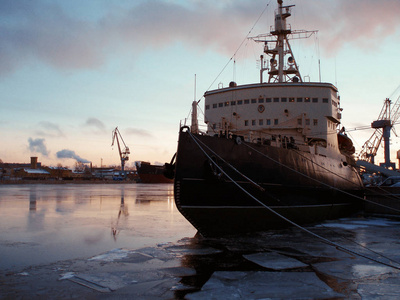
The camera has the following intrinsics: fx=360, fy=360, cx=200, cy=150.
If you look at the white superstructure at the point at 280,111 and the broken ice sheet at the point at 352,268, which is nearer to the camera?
the broken ice sheet at the point at 352,268

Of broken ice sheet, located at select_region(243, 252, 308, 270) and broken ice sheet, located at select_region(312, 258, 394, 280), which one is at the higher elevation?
broken ice sheet, located at select_region(243, 252, 308, 270)

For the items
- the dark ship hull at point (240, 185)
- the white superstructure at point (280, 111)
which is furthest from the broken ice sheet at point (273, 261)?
the white superstructure at point (280, 111)

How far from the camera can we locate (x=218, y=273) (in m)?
8.34

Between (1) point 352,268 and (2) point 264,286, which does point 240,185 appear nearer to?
(1) point 352,268

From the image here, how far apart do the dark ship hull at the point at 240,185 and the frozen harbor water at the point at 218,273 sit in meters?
1.29

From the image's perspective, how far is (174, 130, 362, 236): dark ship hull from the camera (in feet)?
42.4

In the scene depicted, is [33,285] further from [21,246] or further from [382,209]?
Result: [382,209]

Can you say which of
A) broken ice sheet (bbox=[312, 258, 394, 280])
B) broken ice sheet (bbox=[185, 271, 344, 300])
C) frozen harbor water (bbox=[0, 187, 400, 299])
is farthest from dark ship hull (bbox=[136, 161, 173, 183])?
broken ice sheet (bbox=[185, 271, 344, 300])

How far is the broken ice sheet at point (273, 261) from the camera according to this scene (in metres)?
9.05

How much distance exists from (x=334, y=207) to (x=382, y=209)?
5.18 meters

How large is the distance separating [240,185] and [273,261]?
4586 millimetres

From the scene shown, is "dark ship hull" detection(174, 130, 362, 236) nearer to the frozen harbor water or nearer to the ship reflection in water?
the frozen harbor water

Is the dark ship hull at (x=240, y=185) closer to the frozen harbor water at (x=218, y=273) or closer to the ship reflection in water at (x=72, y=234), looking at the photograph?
the frozen harbor water at (x=218, y=273)

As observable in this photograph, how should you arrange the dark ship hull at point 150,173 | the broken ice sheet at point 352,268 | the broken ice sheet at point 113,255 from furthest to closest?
the dark ship hull at point 150,173, the broken ice sheet at point 113,255, the broken ice sheet at point 352,268
